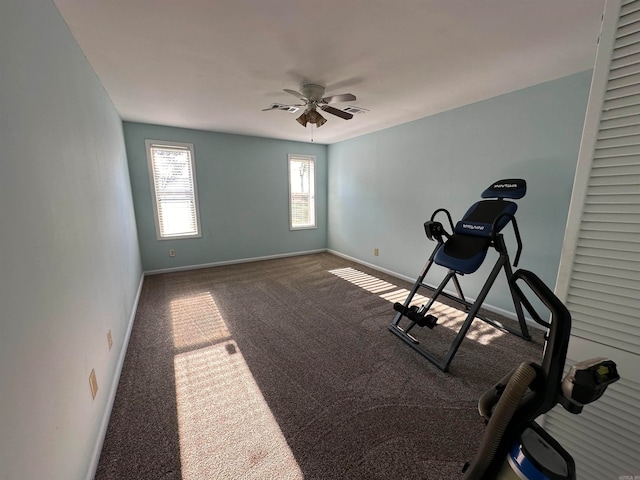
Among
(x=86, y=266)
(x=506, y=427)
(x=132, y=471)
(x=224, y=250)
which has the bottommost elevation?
(x=132, y=471)

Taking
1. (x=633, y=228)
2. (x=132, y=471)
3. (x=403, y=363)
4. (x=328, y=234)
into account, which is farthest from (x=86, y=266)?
(x=328, y=234)

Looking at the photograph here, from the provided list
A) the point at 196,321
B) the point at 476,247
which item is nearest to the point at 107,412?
the point at 196,321

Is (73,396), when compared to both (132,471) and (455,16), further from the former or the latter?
(455,16)

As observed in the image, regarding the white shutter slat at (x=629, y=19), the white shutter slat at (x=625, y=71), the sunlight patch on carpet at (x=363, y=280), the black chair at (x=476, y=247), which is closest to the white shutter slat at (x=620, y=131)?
the white shutter slat at (x=625, y=71)

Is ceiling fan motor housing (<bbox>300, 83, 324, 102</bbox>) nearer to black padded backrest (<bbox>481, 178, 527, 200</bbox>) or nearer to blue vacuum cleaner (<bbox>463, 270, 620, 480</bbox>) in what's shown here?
black padded backrest (<bbox>481, 178, 527, 200</bbox>)

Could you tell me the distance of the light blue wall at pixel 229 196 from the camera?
395 cm

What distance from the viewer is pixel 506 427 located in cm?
65

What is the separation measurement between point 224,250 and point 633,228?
4794mm

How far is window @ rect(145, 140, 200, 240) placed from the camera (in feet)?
13.1

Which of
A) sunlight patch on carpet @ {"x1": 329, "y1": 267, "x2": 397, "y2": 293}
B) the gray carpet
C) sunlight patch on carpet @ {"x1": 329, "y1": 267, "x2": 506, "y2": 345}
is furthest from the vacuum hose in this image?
sunlight patch on carpet @ {"x1": 329, "y1": 267, "x2": 397, "y2": 293}

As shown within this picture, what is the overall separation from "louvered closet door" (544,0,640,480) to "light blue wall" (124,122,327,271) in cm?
449

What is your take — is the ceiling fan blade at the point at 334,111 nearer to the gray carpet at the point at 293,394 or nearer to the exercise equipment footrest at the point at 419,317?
the exercise equipment footrest at the point at 419,317

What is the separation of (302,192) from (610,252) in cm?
484

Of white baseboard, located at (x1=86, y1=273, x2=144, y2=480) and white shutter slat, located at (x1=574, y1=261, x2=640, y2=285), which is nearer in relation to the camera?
white shutter slat, located at (x1=574, y1=261, x2=640, y2=285)
